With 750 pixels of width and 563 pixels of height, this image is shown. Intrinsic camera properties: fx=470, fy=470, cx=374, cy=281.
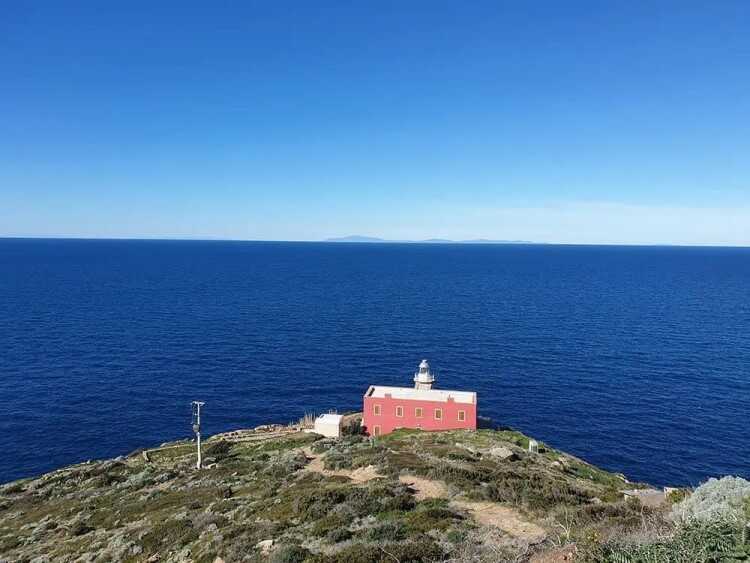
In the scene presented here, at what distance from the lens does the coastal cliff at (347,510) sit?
49.9 ft

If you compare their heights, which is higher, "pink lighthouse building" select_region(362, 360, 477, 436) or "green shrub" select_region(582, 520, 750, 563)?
"green shrub" select_region(582, 520, 750, 563)

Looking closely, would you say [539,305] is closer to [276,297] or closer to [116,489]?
[276,297]

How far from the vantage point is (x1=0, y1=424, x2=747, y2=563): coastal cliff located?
15211 millimetres

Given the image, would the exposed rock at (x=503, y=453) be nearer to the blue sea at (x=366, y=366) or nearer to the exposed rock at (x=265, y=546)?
the exposed rock at (x=265, y=546)

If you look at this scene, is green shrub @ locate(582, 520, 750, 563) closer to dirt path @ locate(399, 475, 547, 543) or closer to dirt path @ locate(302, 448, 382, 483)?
dirt path @ locate(399, 475, 547, 543)

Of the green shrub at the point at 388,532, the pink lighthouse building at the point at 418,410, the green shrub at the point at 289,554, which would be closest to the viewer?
the green shrub at the point at 289,554

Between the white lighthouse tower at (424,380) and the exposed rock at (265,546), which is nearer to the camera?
the exposed rock at (265,546)

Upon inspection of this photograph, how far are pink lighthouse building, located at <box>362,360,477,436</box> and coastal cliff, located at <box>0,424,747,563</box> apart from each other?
183 inches

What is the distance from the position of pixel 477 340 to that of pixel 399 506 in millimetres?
68406

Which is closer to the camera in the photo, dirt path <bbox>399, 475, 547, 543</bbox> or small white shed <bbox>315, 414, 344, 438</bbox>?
dirt path <bbox>399, 475, 547, 543</bbox>

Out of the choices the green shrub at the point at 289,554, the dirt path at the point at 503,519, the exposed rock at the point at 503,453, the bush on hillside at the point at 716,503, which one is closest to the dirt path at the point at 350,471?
the dirt path at the point at 503,519

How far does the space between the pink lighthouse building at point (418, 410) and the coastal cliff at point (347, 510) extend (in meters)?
4.64

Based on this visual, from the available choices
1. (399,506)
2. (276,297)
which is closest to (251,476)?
(399,506)

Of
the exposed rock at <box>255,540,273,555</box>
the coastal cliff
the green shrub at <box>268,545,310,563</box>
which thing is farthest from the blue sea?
the green shrub at <box>268,545,310,563</box>
